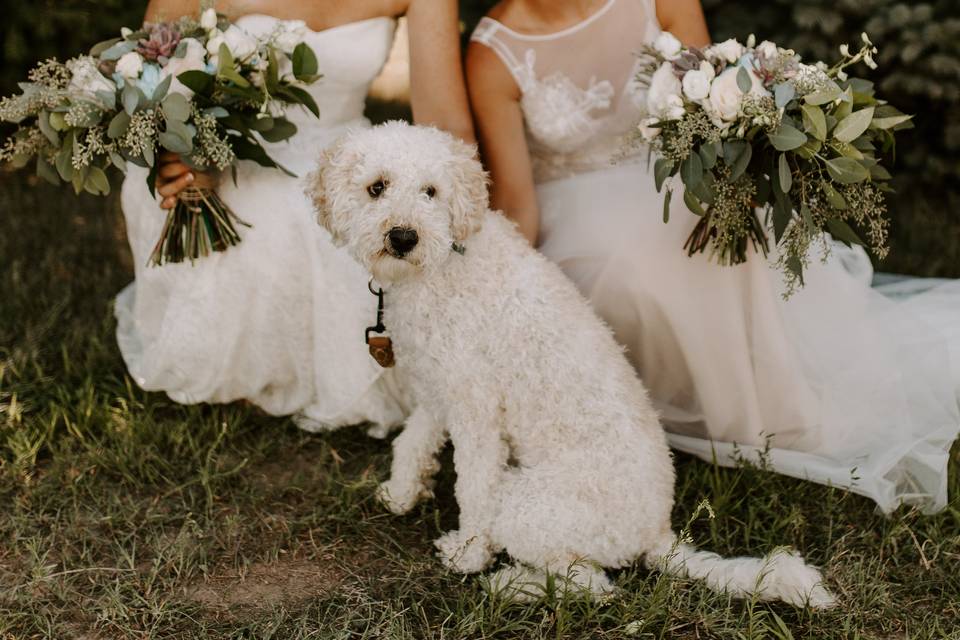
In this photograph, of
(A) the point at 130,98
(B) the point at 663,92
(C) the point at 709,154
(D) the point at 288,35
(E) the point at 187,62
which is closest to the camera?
(C) the point at 709,154

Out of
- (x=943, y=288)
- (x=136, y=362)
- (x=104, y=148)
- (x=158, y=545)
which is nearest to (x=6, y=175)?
(x=136, y=362)

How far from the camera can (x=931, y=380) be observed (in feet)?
10.1

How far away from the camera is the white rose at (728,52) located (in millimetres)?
2604

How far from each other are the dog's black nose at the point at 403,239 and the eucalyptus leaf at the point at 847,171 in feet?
3.94

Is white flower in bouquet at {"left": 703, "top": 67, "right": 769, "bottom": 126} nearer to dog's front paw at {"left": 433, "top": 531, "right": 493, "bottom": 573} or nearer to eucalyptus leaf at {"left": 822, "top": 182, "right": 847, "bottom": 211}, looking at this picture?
eucalyptus leaf at {"left": 822, "top": 182, "right": 847, "bottom": 211}

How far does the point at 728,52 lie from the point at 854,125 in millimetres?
415

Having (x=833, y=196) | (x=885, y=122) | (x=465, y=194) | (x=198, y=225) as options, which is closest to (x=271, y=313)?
(x=198, y=225)

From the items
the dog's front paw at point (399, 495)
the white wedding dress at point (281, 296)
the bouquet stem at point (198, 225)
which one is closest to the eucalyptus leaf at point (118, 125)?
the bouquet stem at point (198, 225)

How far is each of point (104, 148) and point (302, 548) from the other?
1.43m

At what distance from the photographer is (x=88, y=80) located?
9.36 feet

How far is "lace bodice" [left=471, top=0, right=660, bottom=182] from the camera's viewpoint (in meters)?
3.25

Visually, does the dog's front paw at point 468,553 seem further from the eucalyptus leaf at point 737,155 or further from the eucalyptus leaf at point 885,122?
the eucalyptus leaf at point 885,122

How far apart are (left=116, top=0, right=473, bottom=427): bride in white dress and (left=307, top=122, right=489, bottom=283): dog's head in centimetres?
83

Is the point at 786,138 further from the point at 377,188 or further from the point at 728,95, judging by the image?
the point at 377,188
